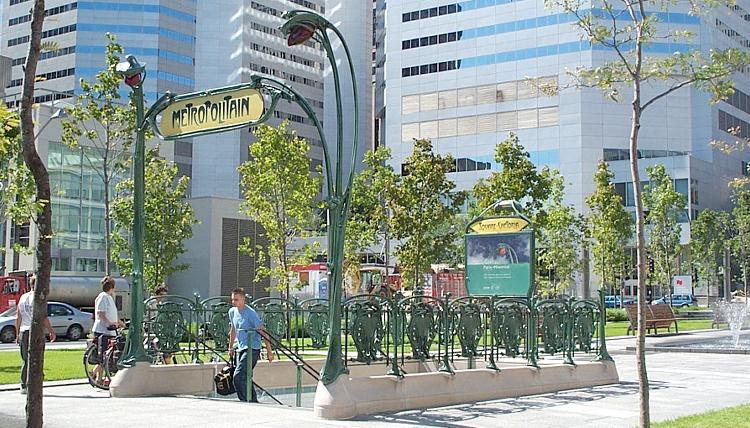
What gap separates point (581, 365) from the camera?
16797 millimetres

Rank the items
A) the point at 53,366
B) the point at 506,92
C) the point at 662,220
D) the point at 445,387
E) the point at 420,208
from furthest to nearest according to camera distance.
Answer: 1. the point at 506,92
2. the point at 662,220
3. the point at 420,208
4. the point at 53,366
5. the point at 445,387

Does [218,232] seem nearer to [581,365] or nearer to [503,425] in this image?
[581,365]

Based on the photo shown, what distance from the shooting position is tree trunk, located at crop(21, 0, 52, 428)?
23.1 ft

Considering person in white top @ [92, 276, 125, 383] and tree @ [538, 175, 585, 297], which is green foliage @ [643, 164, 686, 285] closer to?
tree @ [538, 175, 585, 297]

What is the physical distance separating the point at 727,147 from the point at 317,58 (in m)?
115

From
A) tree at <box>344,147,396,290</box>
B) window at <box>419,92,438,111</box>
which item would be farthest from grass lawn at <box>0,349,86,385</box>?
window at <box>419,92,438,111</box>

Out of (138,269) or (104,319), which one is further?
(104,319)

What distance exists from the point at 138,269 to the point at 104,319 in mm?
1080

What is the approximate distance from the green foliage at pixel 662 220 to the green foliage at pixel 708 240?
24.7 feet

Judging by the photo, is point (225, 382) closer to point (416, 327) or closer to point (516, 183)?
point (416, 327)

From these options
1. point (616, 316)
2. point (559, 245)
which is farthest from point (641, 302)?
point (559, 245)

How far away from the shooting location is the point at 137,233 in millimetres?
14828

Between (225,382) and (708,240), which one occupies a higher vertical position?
(708,240)

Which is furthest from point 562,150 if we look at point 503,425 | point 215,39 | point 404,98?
point 503,425
